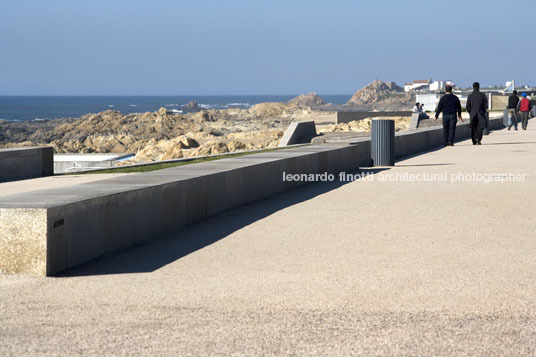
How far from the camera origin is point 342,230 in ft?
29.3

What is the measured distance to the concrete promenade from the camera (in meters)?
4.89

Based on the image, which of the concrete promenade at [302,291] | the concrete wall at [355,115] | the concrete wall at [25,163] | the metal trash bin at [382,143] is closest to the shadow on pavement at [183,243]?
the concrete promenade at [302,291]

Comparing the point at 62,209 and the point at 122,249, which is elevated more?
the point at 62,209

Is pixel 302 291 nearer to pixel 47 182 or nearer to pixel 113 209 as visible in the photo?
pixel 113 209

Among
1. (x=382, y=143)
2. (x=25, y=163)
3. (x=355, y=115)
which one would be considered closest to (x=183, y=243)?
(x=25, y=163)

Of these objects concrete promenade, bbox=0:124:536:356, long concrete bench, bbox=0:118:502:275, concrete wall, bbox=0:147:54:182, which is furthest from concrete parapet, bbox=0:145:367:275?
concrete wall, bbox=0:147:54:182

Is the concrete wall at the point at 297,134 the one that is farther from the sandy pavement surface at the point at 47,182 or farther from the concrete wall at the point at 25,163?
the sandy pavement surface at the point at 47,182

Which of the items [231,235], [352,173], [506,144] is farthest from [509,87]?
[231,235]

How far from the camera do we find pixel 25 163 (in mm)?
16703

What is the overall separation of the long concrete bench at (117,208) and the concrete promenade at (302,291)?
0.18 meters

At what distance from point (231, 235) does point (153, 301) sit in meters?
2.89

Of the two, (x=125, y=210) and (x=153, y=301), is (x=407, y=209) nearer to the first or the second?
(x=125, y=210)

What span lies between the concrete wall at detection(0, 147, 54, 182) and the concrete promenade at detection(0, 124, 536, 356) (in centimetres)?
746

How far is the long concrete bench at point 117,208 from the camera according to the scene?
21.6ft
